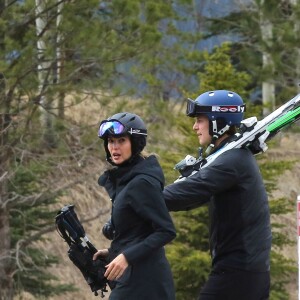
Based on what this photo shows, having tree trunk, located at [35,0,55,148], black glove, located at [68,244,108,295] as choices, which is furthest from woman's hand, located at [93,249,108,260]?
tree trunk, located at [35,0,55,148]

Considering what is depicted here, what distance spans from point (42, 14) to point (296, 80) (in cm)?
517

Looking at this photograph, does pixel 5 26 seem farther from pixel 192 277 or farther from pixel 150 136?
pixel 192 277

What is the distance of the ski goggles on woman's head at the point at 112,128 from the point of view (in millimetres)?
5578

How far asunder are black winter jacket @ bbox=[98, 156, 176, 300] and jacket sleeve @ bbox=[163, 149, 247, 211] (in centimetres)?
9

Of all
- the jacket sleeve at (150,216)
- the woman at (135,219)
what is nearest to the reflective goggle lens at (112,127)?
the woman at (135,219)

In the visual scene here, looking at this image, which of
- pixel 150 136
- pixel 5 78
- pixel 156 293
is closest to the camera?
pixel 156 293

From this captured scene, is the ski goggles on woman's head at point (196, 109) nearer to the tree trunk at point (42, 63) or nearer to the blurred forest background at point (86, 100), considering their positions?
the blurred forest background at point (86, 100)

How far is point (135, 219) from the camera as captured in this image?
5551mm

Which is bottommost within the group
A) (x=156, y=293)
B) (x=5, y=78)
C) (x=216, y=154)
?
(x=156, y=293)

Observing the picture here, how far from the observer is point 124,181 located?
5.59m

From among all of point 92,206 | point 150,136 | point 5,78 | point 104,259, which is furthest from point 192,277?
point 104,259

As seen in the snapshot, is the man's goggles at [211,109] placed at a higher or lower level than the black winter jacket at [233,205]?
higher

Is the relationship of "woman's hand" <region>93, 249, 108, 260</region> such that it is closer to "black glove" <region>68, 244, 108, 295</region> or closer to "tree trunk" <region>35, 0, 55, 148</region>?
"black glove" <region>68, 244, 108, 295</region>

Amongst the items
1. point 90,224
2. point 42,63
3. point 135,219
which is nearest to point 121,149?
point 135,219
